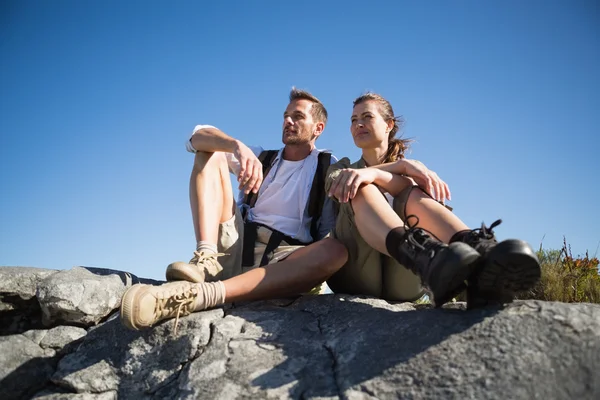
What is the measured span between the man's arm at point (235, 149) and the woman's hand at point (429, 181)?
103cm

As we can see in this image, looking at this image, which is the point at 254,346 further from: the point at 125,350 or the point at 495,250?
the point at 495,250

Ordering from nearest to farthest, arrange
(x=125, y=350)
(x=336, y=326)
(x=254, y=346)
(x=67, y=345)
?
(x=254, y=346) → (x=336, y=326) → (x=125, y=350) → (x=67, y=345)

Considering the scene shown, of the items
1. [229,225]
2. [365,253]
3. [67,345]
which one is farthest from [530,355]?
[67,345]

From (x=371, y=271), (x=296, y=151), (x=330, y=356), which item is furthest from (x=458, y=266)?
(x=296, y=151)

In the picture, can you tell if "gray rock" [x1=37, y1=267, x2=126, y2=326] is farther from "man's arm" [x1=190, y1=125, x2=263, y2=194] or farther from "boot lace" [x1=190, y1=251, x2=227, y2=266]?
"man's arm" [x1=190, y1=125, x2=263, y2=194]

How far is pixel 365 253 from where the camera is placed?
9.34 ft

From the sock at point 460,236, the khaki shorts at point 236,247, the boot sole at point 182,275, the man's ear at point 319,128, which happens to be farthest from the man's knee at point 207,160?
the sock at point 460,236

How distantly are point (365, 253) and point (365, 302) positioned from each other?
0.33m

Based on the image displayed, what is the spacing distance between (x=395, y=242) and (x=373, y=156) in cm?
152

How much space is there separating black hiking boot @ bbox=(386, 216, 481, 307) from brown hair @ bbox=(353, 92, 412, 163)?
1.59m

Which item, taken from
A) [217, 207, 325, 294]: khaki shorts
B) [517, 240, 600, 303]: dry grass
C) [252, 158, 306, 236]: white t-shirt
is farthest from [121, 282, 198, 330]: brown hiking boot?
[517, 240, 600, 303]: dry grass

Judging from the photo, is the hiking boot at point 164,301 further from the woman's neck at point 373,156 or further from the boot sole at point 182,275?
the woman's neck at point 373,156

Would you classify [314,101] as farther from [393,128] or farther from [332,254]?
[332,254]

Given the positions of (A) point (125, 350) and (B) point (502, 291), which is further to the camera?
(A) point (125, 350)
